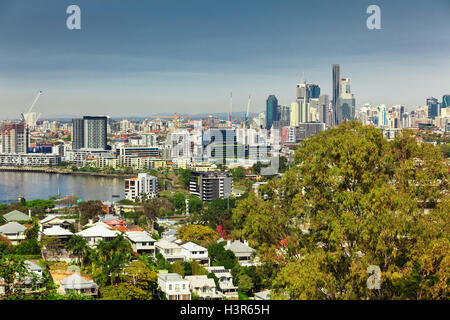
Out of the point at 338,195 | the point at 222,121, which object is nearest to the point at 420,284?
the point at 338,195

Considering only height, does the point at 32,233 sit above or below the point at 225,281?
above

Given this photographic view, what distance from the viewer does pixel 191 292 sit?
4262 millimetres

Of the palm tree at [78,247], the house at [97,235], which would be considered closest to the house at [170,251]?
the house at [97,235]

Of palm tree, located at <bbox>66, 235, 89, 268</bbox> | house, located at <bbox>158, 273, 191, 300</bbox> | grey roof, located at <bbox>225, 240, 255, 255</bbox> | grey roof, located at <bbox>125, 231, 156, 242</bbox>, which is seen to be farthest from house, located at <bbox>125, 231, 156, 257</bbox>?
house, located at <bbox>158, 273, 191, 300</bbox>

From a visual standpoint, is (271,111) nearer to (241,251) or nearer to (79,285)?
(241,251)

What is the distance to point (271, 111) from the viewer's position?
2694 cm

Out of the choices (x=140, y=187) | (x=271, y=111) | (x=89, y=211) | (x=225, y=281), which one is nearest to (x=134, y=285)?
(x=225, y=281)

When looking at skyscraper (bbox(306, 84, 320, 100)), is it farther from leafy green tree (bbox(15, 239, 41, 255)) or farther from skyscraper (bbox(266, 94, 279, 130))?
leafy green tree (bbox(15, 239, 41, 255))

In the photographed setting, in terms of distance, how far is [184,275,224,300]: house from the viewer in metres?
4.34

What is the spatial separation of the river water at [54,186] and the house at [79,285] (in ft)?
27.1

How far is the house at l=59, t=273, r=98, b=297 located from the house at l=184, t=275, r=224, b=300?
2.52 feet

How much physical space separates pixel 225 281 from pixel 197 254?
84cm

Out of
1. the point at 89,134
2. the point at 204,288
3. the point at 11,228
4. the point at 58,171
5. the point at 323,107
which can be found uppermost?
the point at 323,107
